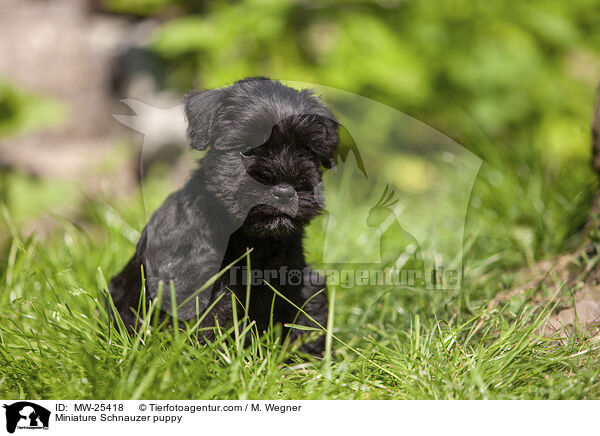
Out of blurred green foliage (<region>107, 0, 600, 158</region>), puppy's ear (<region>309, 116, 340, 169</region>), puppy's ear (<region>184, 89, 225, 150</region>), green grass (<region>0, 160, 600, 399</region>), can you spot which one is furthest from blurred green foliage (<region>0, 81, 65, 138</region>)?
puppy's ear (<region>309, 116, 340, 169</region>)

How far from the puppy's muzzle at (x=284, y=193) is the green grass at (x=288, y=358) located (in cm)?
49

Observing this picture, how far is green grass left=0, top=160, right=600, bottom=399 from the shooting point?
76.2 inches

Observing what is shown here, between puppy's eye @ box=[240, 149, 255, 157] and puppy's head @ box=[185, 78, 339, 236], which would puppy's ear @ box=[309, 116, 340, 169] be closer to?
puppy's head @ box=[185, 78, 339, 236]

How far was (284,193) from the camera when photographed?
6.29 feet

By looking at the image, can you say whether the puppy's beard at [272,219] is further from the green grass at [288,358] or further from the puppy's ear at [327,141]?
the green grass at [288,358]

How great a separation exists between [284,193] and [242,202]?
156 mm

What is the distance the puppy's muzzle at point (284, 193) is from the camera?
1.91m

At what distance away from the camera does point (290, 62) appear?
4301 mm

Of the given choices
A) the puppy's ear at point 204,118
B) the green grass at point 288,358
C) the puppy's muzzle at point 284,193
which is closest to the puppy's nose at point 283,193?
the puppy's muzzle at point 284,193

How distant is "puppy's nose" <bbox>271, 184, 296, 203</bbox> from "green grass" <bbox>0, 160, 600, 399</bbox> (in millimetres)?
494
